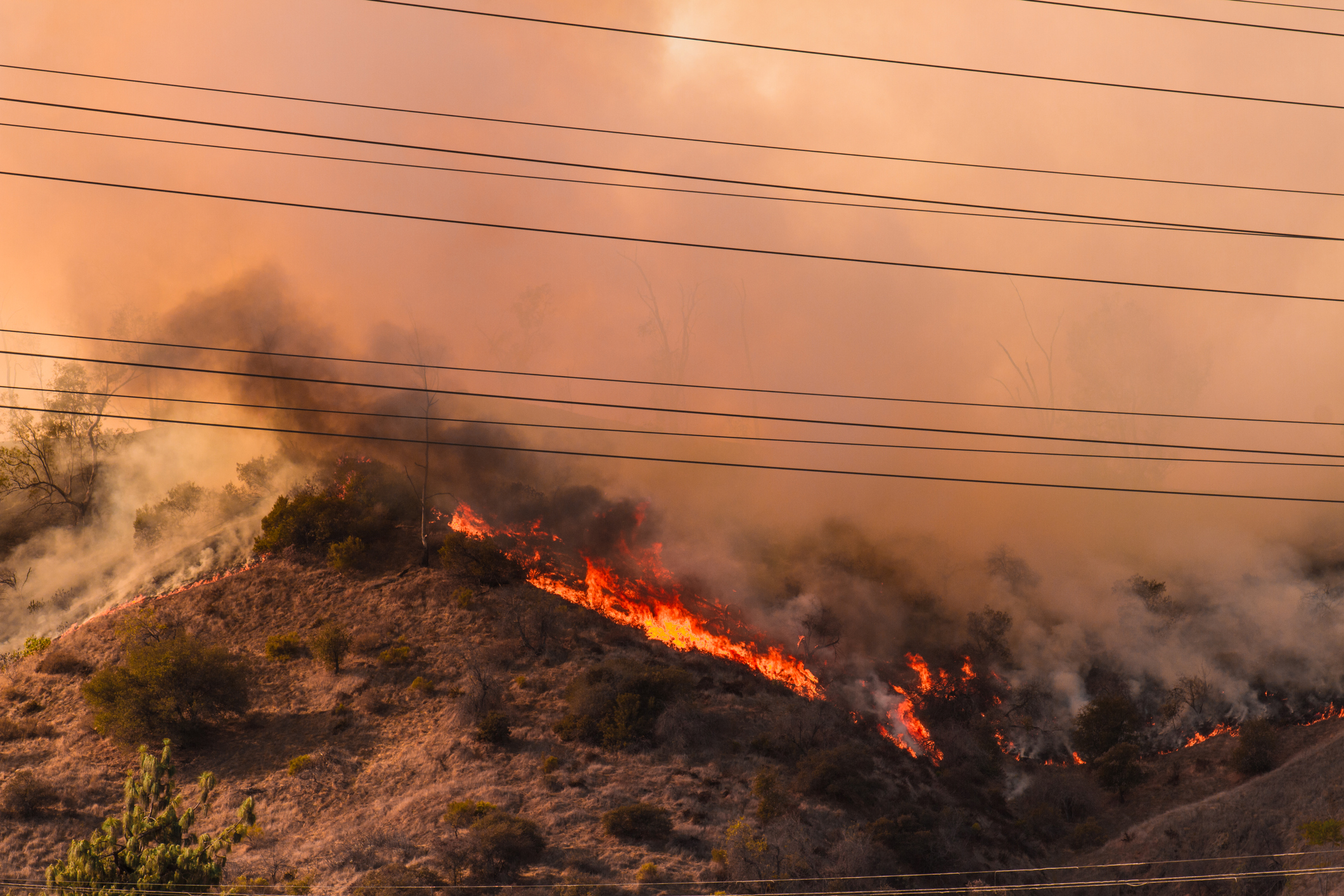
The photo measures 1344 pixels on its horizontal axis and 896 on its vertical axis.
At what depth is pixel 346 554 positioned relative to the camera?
57344mm

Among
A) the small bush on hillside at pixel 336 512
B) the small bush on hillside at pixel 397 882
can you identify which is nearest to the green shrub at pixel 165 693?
the small bush on hillside at pixel 336 512

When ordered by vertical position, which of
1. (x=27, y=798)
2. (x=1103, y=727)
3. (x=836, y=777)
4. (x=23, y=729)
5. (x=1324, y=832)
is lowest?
(x=1324, y=832)

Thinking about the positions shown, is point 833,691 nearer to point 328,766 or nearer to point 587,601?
point 587,601

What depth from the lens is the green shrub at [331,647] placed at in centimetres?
4941

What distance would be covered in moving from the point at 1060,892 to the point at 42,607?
66.1 m

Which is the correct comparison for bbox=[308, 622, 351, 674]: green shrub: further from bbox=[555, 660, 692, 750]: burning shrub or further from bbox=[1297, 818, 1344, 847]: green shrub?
bbox=[1297, 818, 1344, 847]: green shrub

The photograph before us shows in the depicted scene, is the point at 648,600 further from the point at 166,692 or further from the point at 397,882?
the point at 166,692

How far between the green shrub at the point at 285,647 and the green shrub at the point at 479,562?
1029 centimetres

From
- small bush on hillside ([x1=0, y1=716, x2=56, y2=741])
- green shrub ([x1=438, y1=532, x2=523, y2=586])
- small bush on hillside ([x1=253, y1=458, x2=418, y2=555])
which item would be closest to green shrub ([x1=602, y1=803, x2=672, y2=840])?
green shrub ([x1=438, y1=532, x2=523, y2=586])

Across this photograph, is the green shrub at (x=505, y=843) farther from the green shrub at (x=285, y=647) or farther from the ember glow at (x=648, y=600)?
the green shrub at (x=285, y=647)

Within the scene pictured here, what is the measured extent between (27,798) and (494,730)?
2106 centimetres

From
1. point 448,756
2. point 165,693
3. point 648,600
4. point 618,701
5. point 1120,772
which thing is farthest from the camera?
point 648,600

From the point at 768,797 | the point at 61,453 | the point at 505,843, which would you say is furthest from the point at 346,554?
the point at 768,797

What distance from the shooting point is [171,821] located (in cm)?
2233
